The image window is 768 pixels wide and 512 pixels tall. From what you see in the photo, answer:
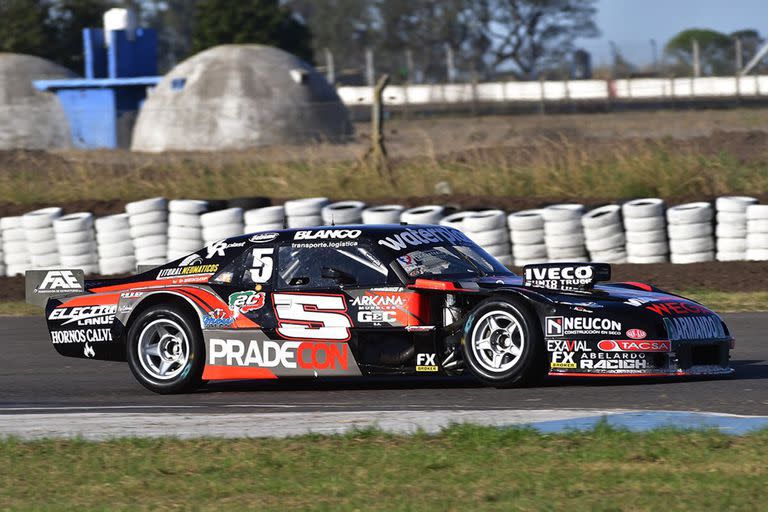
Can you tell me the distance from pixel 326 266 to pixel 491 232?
22.3 feet

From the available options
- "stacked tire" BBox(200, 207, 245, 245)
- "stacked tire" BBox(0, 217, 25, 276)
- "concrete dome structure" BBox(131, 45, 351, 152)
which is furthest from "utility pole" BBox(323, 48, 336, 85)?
"stacked tire" BBox(200, 207, 245, 245)

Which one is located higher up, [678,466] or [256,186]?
[256,186]

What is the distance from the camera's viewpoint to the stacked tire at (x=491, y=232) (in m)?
15.6

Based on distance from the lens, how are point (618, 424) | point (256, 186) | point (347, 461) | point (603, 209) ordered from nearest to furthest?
point (347, 461) < point (618, 424) < point (603, 209) < point (256, 186)

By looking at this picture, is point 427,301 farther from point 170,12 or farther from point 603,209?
Answer: point 170,12

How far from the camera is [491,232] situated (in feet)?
51.2

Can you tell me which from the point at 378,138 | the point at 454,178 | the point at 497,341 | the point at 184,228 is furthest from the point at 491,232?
the point at 497,341

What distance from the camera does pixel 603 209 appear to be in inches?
619

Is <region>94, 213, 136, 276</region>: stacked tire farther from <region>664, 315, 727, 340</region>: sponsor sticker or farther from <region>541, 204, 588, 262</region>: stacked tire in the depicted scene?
<region>664, 315, 727, 340</region>: sponsor sticker

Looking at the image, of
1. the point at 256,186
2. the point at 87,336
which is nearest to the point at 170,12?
→ the point at 256,186

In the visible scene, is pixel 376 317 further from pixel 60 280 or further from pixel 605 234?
pixel 605 234

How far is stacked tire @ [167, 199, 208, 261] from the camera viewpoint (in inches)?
650

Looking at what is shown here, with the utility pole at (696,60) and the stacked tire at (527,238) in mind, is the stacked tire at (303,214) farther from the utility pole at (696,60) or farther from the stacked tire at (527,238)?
the utility pole at (696,60)

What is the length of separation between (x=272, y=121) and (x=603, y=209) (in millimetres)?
23899
